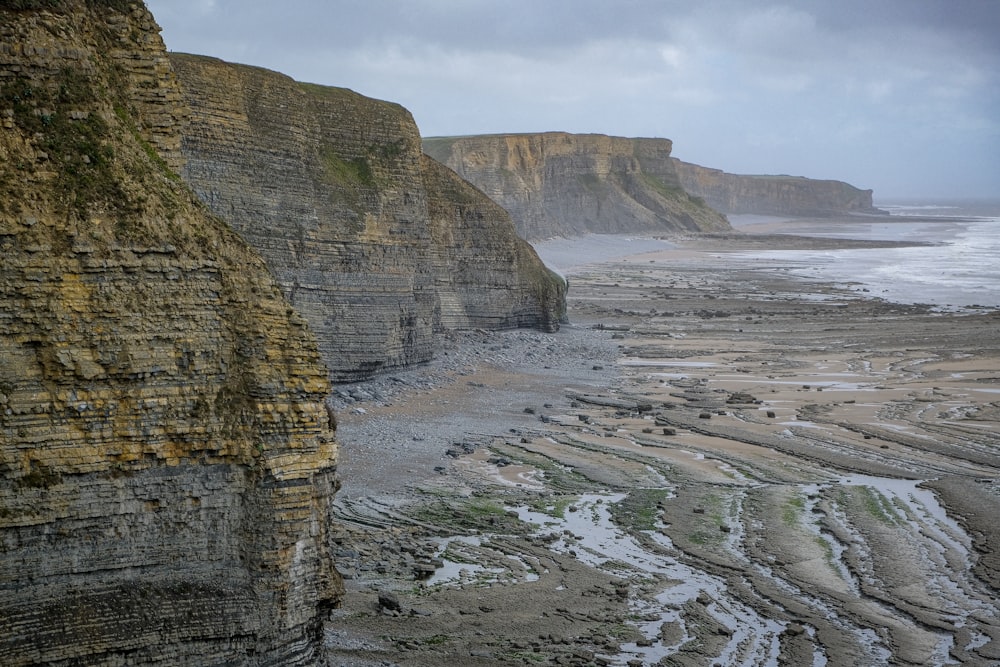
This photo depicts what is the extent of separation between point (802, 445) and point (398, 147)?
12754 mm

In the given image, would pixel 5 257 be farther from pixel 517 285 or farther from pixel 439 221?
pixel 517 285

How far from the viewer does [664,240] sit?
106500 millimetres

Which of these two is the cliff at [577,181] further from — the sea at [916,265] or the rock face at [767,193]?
the rock face at [767,193]

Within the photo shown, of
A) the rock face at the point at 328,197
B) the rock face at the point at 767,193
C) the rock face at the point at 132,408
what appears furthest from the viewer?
the rock face at the point at 767,193

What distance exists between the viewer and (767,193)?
17575 cm

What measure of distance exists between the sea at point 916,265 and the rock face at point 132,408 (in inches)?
1844

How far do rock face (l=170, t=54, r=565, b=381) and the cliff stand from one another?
4717 cm

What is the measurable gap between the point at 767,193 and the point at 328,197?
157516 mm

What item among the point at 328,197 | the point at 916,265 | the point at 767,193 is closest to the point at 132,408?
the point at 328,197

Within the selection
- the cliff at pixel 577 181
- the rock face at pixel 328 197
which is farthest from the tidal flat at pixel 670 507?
the cliff at pixel 577 181

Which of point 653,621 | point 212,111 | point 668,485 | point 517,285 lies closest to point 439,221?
point 517,285

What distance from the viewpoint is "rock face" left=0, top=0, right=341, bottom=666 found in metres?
9.04

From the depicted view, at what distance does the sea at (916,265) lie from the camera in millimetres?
58069

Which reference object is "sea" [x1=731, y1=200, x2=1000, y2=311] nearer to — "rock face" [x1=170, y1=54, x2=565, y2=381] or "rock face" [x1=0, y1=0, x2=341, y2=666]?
"rock face" [x1=170, y1=54, x2=565, y2=381]
